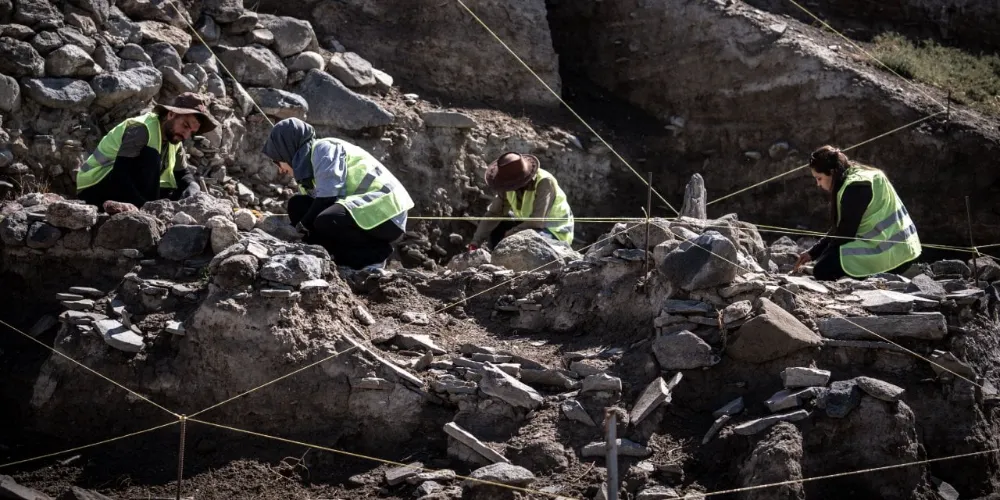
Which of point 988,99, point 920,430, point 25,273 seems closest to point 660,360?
point 920,430

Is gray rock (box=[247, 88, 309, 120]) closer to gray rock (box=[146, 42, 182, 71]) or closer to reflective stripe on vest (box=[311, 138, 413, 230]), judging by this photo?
gray rock (box=[146, 42, 182, 71])

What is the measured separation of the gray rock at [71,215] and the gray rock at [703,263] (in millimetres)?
3590

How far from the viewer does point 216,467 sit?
5867 mm

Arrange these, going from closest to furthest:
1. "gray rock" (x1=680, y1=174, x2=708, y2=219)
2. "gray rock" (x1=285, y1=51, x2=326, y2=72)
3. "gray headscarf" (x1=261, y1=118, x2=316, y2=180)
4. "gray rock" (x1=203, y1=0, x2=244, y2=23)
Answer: "gray headscarf" (x1=261, y1=118, x2=316, y2=180)
"gray rock" (x1=680, y1=174, x2=708, y2=219)
"gray rock" (x1=203, y1=0, x2=244, y2=23)
"gray rock" (x1=285, y1=51, x2=326, y2=72)

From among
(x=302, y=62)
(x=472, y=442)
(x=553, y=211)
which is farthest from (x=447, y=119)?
(x=472, y=442)

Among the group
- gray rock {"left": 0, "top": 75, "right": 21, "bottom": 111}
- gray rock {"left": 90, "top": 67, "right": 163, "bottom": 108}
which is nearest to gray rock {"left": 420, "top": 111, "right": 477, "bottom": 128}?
gray rock {"left": 90, "top": 67, "right": 163, "bottom": 108}

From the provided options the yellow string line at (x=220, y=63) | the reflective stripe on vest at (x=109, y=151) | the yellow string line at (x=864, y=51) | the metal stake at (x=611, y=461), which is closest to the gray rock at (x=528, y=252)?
the reflective stripe on vest at (x=109, y=151)

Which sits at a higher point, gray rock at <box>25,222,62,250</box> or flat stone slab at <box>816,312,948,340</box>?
flat stone slab at <box>816,312,948,340</box>

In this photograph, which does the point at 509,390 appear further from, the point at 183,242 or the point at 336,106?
the point at 336,106

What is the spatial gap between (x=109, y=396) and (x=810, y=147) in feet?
24.4

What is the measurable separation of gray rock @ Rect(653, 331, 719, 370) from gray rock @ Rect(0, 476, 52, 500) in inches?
129

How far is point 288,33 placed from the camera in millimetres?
10258

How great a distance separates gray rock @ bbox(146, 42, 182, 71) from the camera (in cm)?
926

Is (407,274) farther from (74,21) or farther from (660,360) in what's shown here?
(74,21)
